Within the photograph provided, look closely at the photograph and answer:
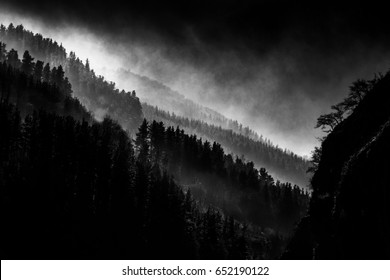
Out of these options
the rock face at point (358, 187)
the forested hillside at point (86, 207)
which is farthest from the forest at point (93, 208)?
the rock face at point (358, 187)

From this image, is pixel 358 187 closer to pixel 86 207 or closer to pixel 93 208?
pixel 86 207

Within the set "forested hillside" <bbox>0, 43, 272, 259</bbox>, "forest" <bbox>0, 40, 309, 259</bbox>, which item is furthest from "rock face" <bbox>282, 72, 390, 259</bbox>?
"forest" <bbox>0, 40, 309, 259</bbox>

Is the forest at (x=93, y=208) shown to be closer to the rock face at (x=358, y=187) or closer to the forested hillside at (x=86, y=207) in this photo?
the forested hillside at (x=86, y=207)

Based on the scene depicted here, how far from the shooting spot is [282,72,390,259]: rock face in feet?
64.5

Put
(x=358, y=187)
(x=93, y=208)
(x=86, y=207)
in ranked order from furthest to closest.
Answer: (x=93, y=208), (x=86, y=207), (x=358, y=187)

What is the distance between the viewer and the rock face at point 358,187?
19656mm

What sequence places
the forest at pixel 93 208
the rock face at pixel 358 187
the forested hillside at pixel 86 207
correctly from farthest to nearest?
the forest at pixel 93 208, the forested hillside at pixel 86 207, the rock face at pixel 358 187

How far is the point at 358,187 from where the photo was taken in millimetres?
22344

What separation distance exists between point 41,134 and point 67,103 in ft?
178

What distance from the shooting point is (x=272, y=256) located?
111250mm

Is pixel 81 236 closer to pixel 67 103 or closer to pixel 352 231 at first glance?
pixel 352 231

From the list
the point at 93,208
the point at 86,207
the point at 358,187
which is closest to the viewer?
the point at 358,187

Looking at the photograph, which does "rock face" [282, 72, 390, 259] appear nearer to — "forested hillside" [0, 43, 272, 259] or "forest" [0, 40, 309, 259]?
"forested hillside" [0, 43, 272, 259]

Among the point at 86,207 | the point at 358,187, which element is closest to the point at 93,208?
the point at 86,207
